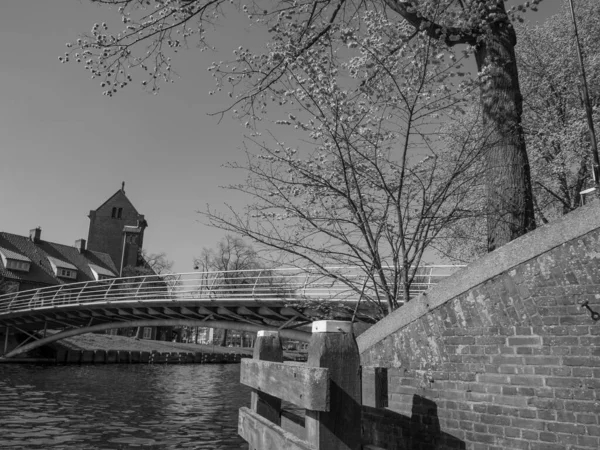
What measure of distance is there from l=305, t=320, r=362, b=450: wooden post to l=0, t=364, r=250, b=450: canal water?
8.14 metres

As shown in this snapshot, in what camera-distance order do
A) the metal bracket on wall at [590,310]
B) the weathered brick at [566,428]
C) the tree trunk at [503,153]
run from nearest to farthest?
the weathered brick at [566,428] < the metal bracket on wall at [590,310] < the tree trunk at [503,153]

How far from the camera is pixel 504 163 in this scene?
8.04 m

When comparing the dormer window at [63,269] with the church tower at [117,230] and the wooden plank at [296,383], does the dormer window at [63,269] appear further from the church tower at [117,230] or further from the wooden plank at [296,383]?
the wooden plank at [296,383]

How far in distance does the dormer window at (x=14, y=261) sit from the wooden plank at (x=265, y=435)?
173ft

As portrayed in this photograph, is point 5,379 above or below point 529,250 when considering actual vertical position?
below

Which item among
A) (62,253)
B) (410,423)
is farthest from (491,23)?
(62,253)

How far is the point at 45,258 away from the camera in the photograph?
5653 centimetres

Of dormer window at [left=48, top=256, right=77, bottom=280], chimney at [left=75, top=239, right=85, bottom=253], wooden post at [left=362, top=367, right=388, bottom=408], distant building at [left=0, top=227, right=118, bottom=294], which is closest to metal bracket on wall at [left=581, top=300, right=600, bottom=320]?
wooden post at [left=362, top=367, right=388, bottom=408]

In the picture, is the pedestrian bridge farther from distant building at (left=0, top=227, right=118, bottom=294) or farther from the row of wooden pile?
distant building at (left=0, top=227, right=118, bottom=294)

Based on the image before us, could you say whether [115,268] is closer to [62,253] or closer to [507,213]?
[62,253]

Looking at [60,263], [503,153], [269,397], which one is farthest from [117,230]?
[269,397]

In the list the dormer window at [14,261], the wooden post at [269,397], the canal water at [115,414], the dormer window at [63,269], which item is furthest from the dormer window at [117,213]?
the wooden post at [269,397]

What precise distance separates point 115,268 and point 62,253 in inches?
265

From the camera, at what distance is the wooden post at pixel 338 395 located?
125 inches
